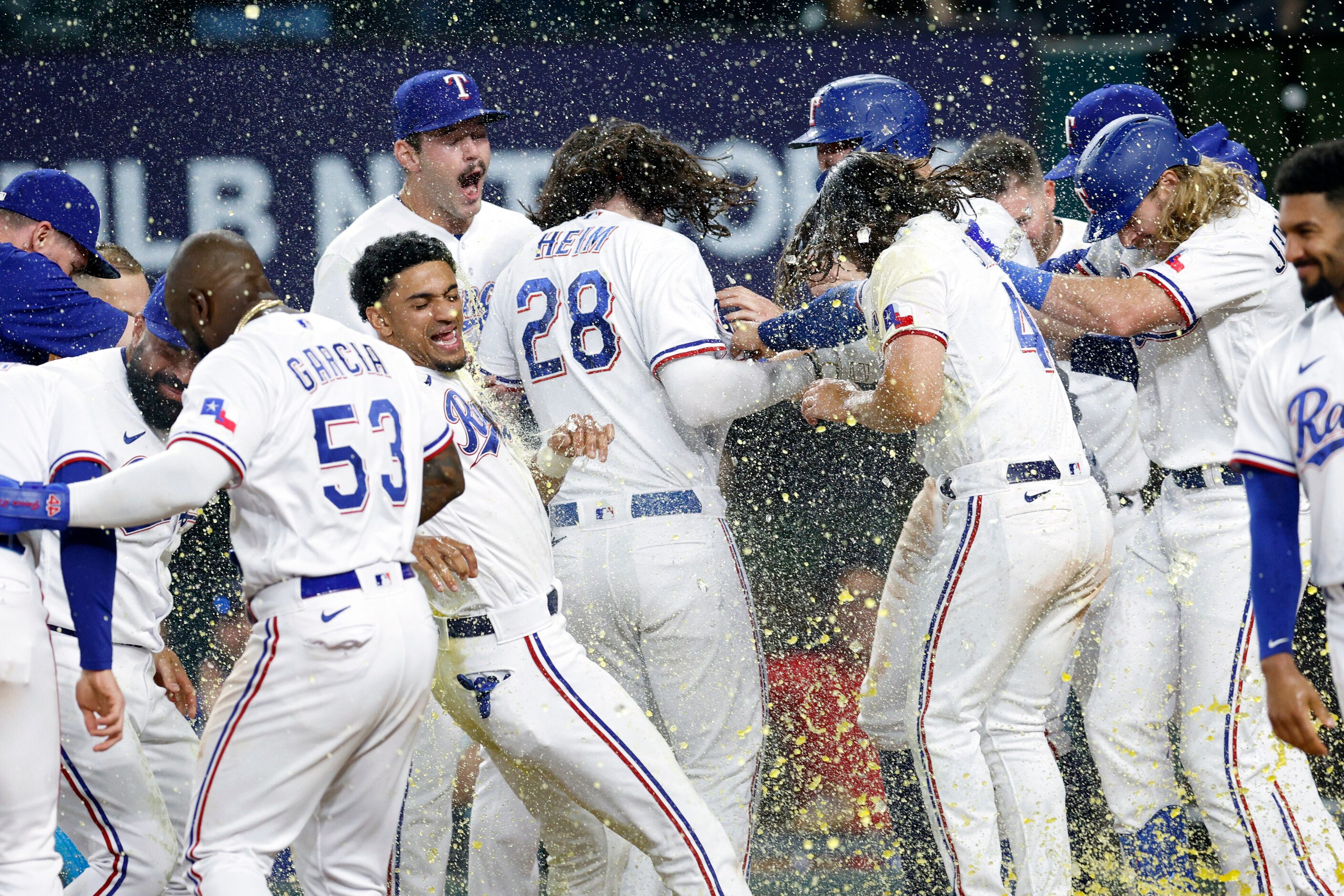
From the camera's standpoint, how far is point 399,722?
10.3ft

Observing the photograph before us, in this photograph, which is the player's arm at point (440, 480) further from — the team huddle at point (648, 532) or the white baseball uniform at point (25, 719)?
the white baseball uniform at point (25, 719)

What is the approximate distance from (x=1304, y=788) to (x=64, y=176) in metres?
4.04

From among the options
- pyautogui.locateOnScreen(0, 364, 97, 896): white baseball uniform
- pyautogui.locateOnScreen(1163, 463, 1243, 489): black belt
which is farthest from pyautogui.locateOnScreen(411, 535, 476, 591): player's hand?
pyautogui.locateOnScreen(1163, 463, 1243, 489): black belt

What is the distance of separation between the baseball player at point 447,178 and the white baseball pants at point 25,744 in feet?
6.76

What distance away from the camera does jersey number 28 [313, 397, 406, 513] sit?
302 cm

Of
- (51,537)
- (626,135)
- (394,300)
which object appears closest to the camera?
(394,300)

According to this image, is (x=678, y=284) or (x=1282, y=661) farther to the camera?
(x=678, y=284)

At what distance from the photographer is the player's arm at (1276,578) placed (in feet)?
9.17

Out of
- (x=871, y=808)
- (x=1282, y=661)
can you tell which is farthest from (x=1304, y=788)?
(x=871, y=808)

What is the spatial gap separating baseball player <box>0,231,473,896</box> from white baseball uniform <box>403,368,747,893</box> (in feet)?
0.93

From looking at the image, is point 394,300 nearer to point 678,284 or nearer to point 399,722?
point 678,284

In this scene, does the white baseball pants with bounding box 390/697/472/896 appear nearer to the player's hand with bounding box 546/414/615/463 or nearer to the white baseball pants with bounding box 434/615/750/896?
the white baseball pants with bounding box 434/615/750/896

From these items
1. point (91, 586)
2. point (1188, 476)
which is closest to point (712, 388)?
point (1188, 476)

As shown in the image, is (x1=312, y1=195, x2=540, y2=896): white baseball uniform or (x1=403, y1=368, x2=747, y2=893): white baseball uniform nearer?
(x1=403, y1=368, x2=747, y2=893): white baseball uniform
